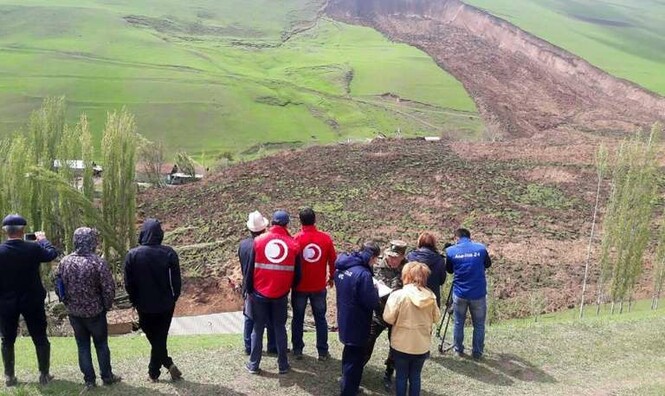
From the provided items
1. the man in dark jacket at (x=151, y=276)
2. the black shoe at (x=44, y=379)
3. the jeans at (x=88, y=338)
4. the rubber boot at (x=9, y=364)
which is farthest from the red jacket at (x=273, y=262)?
the rubber boot at (x=9, y=364)

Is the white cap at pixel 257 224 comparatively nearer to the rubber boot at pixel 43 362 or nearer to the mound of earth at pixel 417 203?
the rubber boot at pixel 43 362

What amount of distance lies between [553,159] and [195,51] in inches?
2685

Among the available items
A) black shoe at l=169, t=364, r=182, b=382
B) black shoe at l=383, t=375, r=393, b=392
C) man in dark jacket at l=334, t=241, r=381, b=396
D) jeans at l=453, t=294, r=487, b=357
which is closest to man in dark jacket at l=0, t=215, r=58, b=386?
black shoe at l=169, t=364, r=182, b=382

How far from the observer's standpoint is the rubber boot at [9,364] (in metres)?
9.48

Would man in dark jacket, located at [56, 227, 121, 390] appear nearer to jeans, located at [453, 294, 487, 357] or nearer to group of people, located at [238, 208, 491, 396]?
group of people, located at [238, 208, 491, 396]

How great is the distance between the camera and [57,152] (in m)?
29.4

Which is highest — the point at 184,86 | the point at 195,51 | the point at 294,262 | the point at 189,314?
the point at 195,51

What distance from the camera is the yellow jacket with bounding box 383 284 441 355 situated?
8.55 metres

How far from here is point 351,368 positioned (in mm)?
9086

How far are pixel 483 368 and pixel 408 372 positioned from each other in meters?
2.82

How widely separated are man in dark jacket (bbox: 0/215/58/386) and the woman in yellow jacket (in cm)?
508

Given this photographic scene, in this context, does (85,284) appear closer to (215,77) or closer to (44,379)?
(44,379)

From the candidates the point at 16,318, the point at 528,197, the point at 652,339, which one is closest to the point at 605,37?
the point at 528,197

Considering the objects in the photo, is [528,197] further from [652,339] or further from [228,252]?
[652,339]
